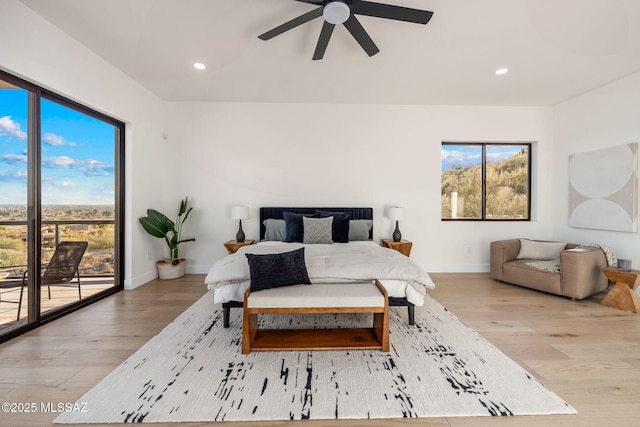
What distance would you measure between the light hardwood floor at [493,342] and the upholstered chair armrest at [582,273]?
0.15 m

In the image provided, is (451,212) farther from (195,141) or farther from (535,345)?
(195,141)

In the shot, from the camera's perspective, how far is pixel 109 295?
12.3 feet

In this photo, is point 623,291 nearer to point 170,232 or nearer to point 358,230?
point 358,230

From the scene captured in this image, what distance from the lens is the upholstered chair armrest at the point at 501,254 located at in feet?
14.2

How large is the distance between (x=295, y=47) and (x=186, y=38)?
1120 millimetres

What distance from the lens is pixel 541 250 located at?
14.1 ft

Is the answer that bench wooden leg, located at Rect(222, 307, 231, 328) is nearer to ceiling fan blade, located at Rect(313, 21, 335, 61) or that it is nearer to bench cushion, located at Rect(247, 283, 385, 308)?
bench cushion, located at Rect(247, 283, 385, 308)

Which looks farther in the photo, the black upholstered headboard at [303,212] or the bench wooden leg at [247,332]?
the black upholstered headboard at [303,212]

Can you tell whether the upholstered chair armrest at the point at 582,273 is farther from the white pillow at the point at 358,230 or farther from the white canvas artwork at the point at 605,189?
the white pillow at the point at 358,230

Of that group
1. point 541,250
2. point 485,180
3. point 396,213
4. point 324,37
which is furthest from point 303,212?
point 541,250

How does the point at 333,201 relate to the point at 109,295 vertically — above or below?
above

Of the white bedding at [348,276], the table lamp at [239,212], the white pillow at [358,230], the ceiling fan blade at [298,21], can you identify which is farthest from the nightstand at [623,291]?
the table lamp at [239,212]

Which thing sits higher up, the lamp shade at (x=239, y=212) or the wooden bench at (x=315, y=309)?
the lamp shade at (x=239, y=212)

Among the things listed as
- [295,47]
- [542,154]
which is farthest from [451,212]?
[295,47]
